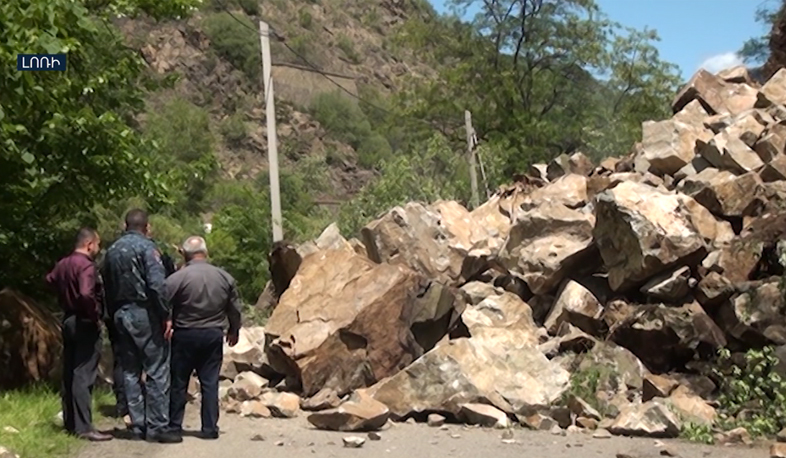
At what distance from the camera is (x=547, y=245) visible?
12141mm

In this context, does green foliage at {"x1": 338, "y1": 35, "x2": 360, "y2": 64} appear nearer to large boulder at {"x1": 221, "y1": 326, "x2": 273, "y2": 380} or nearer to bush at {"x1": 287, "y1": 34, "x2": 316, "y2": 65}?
bush at {"x1": 287, "y1": 34, "x2": 316, "y2": 65}

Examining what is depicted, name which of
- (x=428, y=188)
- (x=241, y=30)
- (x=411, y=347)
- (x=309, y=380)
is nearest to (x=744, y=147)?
(x=411, y=347)

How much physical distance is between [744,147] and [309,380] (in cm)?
627

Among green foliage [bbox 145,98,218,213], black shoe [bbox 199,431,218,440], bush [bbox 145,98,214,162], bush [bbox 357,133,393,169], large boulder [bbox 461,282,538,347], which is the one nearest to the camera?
black shoe [bbox 199,431,218,440]

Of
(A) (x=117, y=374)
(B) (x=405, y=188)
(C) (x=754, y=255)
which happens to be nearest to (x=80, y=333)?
(A) (x=117, y=374)

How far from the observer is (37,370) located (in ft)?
30.7

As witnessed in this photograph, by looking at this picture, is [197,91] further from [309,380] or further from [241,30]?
[309,380]

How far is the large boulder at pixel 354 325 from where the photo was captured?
1022 centimetres

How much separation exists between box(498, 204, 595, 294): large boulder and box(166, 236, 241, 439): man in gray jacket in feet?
16.6

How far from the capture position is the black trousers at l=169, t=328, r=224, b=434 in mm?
7770

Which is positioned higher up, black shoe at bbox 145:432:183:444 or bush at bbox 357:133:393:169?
bush at bbox 357:133:393:169

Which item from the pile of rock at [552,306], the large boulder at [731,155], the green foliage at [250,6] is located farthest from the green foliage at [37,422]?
the green foliage at [250,6]

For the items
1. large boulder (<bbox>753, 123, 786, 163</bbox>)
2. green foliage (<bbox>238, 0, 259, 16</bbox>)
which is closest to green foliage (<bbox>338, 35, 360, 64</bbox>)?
green foliage (<bbox>238, 0, 259, 16</bbox>)

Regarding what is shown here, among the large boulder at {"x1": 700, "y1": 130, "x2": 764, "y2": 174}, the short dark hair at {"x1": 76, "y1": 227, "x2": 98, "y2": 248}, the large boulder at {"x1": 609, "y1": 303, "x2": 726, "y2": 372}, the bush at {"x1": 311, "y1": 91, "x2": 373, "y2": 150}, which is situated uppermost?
the bush at {"x1": 311, "y1": 91, "x2": 373, "y2": 150}
